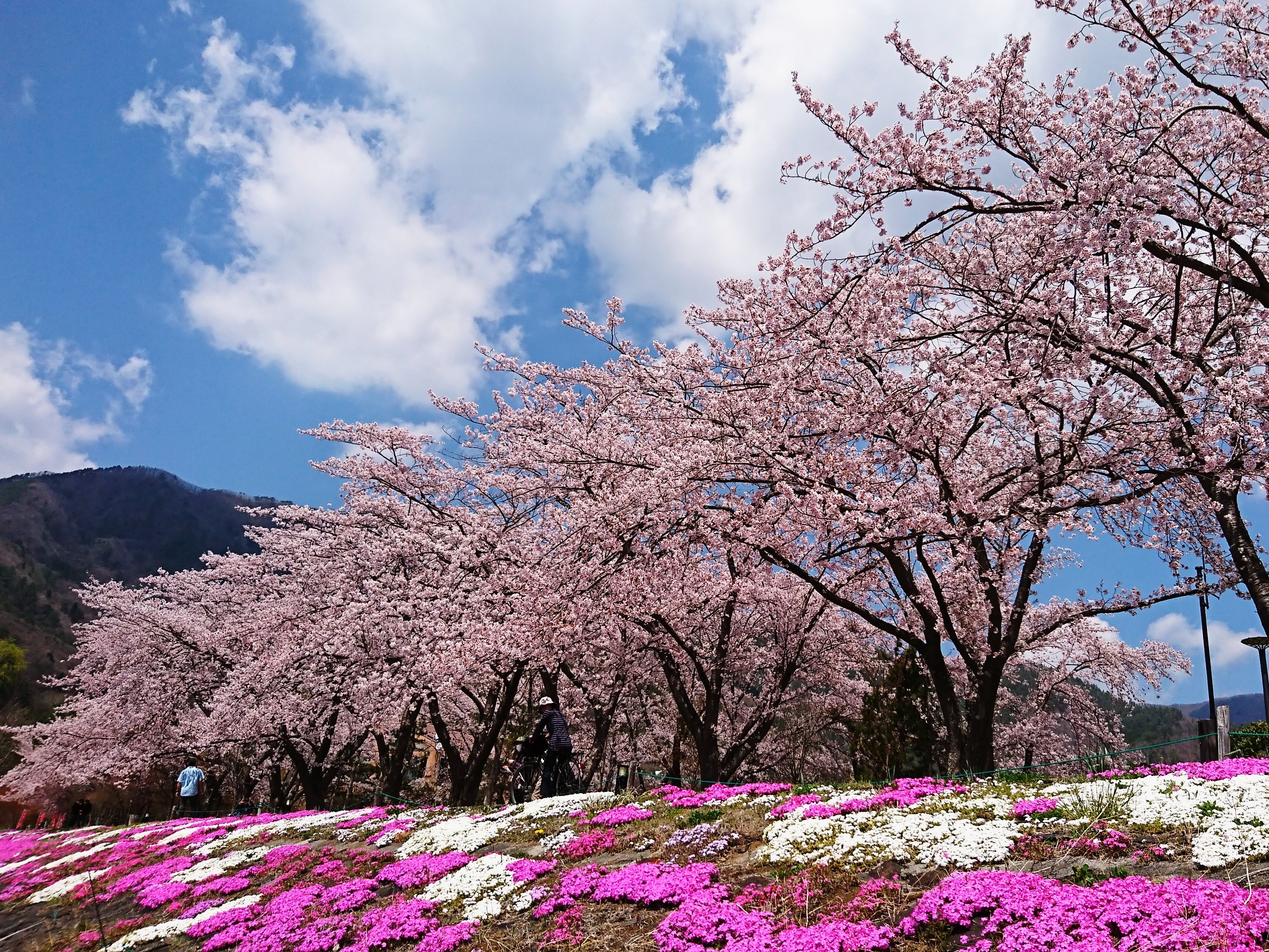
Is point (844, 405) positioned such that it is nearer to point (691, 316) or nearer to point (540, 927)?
point (691, 316)

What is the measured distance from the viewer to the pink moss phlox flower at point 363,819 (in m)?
15.4

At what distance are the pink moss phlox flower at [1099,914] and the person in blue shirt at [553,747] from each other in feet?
35.0

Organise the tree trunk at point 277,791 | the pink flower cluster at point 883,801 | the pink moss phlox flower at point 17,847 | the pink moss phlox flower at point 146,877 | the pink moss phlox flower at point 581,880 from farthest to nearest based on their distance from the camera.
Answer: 1. the tree trunk at point 277,791
2. the pink moss phlox flower at point 17,847
3. the pink moss phlox flower at point 146,877
4. the pink flower cluster at point 883,801
5. the pink moss phlox flower at point 581,880

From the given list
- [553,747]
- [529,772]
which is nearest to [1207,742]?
[553,747]

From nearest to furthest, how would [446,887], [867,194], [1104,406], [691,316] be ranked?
[446,887] → [867,194] → [1104,406] → [691,316]

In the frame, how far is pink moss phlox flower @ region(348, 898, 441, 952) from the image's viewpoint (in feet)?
25.7

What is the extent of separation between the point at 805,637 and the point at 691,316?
901 cm

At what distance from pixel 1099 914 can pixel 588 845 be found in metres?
5.79

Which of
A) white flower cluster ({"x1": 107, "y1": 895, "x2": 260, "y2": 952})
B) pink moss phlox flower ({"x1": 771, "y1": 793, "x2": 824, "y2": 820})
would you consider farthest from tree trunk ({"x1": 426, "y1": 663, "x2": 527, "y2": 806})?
pink moss phlox flower ({"x1": 771, "y1": 793, "x2": 824, "y2": 820})

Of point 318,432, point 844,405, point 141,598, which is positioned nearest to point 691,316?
point 844,405

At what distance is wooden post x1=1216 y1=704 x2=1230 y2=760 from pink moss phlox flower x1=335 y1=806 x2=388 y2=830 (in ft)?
47.9

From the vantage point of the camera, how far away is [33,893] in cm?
1664

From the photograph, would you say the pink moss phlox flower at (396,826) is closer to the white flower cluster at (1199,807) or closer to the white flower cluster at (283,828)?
the white flower cluster at (283,828)

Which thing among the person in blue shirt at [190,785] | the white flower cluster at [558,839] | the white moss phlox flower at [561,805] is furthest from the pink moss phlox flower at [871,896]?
the person in blue shirt at [190,785]
